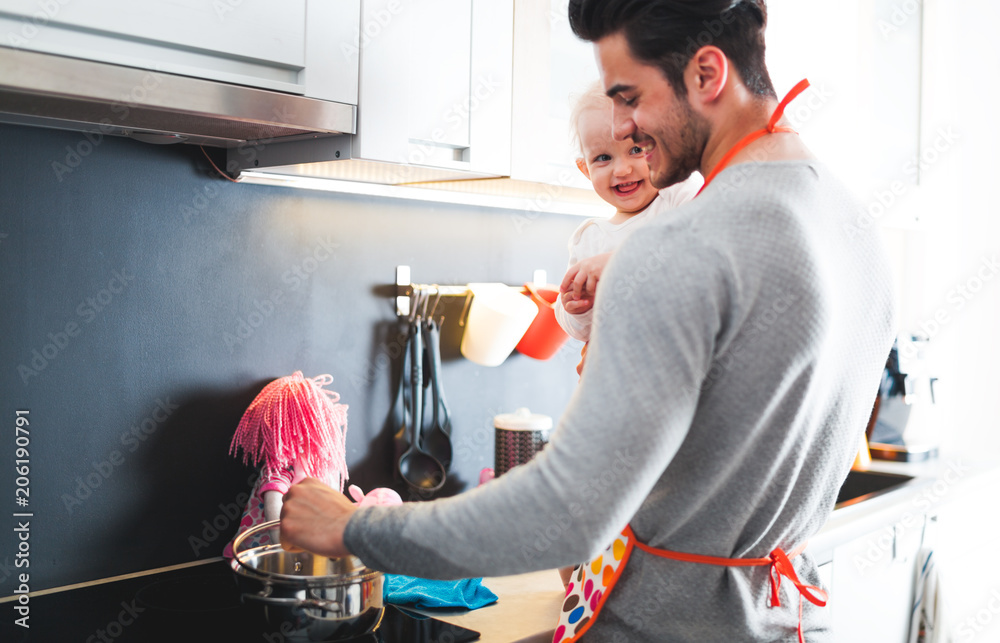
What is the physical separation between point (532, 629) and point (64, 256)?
939 mm

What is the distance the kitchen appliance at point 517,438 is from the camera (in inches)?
70.6

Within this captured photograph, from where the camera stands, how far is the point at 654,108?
0.82 metres

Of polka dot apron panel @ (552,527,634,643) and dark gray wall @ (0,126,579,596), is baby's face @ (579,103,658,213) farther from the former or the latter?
polka dot apron panel @ (552,527,634,643)

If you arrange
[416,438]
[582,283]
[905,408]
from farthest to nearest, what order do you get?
[905,408], [416,438], [582,283]

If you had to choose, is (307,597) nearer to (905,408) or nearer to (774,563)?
(774,563)

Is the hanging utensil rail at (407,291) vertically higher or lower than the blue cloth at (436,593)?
higher

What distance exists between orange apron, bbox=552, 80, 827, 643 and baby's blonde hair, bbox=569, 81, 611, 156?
1.77ft

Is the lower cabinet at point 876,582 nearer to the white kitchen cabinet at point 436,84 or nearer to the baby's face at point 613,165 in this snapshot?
the baby's face at point 613,165

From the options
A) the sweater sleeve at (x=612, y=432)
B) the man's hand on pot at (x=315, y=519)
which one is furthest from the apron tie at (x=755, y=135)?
the man's hand on pot at (x=315, y=519)

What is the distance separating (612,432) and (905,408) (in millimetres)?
2170

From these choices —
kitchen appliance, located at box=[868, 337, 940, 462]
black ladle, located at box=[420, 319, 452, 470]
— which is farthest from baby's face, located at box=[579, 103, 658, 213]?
kitchen appliance, located at box=[868, 337, 940, 462]

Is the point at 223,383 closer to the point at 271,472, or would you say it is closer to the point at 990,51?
the point at 271,472

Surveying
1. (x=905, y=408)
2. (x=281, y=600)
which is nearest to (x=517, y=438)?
(x=281, y=600)

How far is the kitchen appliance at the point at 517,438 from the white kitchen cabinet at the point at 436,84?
625mm
